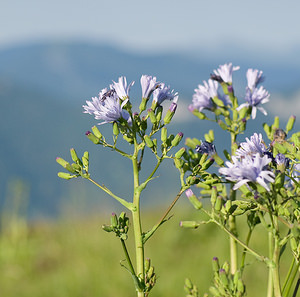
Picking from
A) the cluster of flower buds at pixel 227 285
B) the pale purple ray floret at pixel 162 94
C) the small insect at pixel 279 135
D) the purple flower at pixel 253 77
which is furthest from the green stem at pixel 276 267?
the purple flower at pixel 253 77

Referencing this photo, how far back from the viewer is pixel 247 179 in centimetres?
140

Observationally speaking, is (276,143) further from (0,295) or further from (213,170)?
(0,295)

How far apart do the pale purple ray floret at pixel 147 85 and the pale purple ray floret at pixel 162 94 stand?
0.02m

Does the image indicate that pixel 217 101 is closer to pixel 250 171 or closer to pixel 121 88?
pixel 121 88

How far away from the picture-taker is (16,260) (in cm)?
912

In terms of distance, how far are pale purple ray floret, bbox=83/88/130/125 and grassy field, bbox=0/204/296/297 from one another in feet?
16.2

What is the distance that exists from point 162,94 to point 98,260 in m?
6.43

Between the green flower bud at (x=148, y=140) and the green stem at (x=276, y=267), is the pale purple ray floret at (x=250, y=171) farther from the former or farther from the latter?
the green flower bud at (x=148, y=140)

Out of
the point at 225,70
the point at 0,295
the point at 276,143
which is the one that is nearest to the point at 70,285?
the point at 0,295

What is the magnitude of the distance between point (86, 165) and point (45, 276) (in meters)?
7.07

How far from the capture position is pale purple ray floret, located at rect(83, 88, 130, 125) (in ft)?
5.50

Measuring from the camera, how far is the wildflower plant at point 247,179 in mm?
1446

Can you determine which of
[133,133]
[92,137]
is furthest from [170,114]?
[92,137]

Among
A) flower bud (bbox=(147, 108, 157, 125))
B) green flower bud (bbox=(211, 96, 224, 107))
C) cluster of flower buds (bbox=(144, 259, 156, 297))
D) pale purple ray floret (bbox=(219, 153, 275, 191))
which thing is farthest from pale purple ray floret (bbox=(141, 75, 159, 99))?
cluster of flower buds (bbox=(144, 259, 156, 297))
